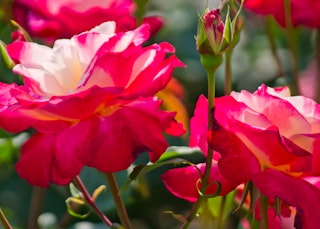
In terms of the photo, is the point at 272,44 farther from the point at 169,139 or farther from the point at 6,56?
the point at 6,56

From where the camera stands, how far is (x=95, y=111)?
0.74 meters

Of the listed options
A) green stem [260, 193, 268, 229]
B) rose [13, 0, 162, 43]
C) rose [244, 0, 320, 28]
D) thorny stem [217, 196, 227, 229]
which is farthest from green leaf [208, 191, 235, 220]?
rose [244, 0, 320, 28]

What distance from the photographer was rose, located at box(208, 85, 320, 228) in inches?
27.2

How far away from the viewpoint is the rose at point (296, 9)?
1.21 m

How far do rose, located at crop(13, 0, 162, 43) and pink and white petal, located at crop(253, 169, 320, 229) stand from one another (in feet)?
1.45

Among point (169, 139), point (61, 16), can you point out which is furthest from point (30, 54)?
point (169, 139)

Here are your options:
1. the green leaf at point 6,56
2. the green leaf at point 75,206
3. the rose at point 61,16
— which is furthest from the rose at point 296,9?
the green leaf at point 6,56

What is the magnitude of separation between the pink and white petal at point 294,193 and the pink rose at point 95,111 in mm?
83

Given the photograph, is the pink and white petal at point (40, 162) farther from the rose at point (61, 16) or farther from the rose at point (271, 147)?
the rose at point (61, 16)

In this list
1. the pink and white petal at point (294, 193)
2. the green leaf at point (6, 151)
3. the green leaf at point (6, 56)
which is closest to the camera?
the pink and white petal at point (294, 193)

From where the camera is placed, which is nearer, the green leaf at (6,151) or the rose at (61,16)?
the rose at (61,16)

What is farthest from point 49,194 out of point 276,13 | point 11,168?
point 276,13

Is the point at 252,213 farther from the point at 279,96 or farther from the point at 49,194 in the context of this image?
the point at 49,194

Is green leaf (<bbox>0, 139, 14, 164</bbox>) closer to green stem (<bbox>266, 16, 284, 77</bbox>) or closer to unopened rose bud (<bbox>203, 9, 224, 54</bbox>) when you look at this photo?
green stem (<bbox>266, 16, 284, 77</bbox>)
